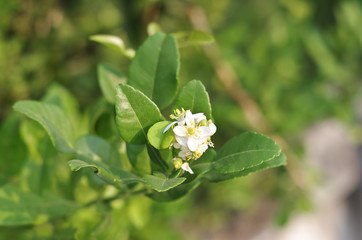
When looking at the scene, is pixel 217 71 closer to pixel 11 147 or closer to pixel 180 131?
pixel 11 147

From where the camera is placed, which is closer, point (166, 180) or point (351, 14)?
point (166, 180)

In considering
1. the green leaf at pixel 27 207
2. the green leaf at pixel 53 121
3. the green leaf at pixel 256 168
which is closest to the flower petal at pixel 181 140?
the green leaf at pixel 256 168

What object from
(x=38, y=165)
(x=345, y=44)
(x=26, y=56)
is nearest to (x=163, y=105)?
(x=38, y=165)

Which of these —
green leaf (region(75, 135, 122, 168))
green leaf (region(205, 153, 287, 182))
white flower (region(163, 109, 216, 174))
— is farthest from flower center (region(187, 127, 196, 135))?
green leaf (region(75, 135, 122, 168))

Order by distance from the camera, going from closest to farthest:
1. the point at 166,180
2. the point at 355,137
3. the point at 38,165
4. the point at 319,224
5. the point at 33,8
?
the point at 166,180
the point at 38,165
the point at 33,8
the point at 355,137
the point at 319,224

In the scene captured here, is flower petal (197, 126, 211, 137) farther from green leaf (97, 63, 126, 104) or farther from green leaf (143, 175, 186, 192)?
green leaf (97, 63, 126, 104)

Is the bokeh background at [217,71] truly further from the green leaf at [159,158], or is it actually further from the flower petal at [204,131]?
the flower petal at [204,131]

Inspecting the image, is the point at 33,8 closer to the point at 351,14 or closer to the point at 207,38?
the point at 207,38
